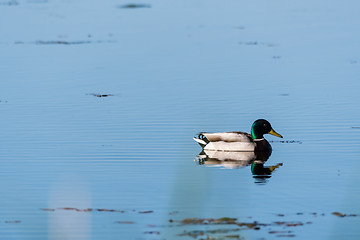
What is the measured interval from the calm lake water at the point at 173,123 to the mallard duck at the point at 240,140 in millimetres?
227

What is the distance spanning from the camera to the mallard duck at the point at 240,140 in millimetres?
14047

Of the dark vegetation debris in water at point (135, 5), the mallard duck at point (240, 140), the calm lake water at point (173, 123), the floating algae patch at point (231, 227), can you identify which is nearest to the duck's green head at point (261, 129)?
the mallard duck at point (240, 140)

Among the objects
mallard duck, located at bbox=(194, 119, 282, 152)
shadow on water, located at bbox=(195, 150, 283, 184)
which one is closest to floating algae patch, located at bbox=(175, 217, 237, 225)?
shadow on water, located at bbox=(195, 150, 283, 184)

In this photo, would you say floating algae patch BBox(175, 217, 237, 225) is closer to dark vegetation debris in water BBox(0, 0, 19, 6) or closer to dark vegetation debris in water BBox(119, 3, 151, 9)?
dark vegetation debris in water BBox(119, 3, 151, 9)

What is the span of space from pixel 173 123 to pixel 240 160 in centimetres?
193

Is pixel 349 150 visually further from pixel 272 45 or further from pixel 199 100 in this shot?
pixel 272 45

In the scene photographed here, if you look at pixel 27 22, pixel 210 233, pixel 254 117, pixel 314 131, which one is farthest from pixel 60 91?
pixel 27 22

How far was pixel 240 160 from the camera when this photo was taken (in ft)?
44.6

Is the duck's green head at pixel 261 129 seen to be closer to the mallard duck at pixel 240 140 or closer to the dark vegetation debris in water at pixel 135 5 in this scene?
the mallard duck at pixel 240 140

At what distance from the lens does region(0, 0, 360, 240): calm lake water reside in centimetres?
925

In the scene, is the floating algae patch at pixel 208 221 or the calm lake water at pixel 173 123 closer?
the floating algae patch at pixel 208 221

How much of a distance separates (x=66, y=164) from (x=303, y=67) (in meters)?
9.81

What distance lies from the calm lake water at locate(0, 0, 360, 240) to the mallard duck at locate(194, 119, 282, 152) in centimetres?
23

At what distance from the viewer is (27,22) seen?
31547mm
